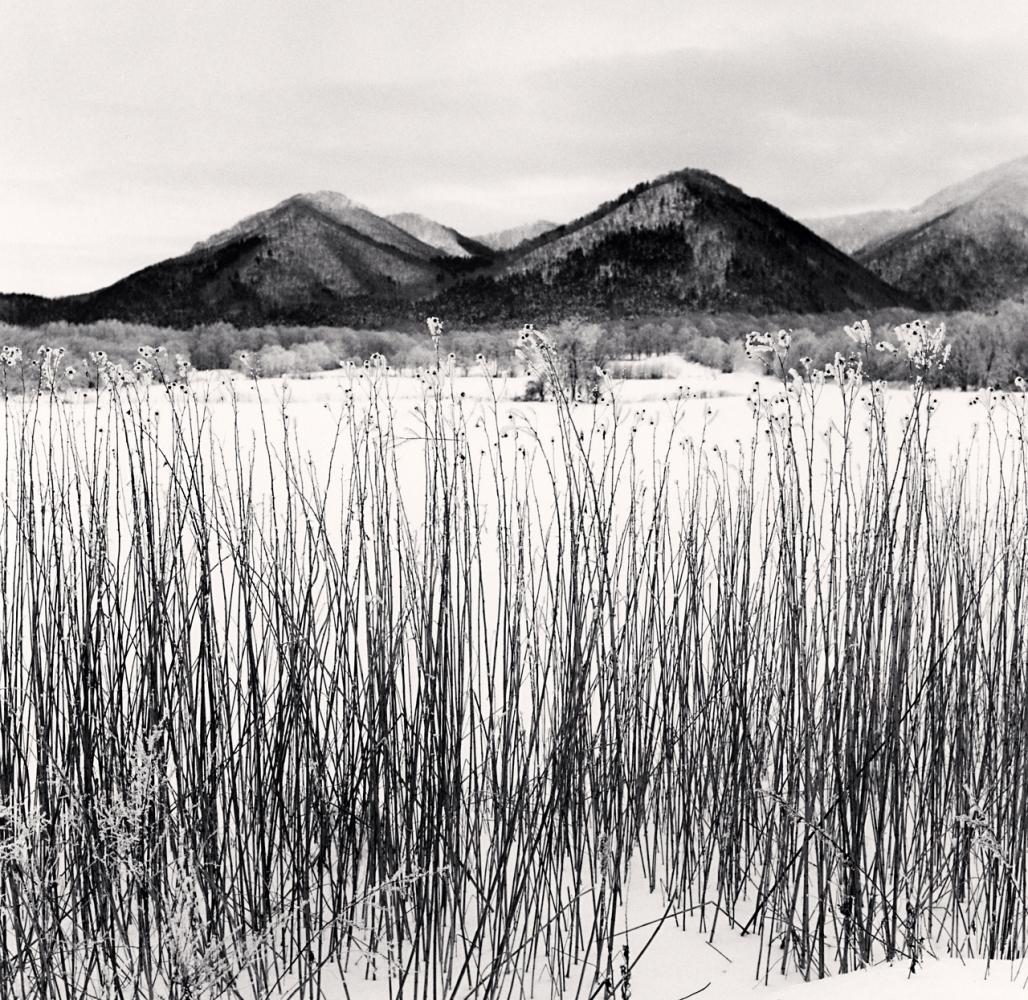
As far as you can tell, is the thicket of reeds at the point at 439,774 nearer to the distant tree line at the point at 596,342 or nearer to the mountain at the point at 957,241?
the distant tree line at the point at 596,342

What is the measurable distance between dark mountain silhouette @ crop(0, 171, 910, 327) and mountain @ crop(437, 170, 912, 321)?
0.10m

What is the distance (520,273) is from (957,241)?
4135 cm

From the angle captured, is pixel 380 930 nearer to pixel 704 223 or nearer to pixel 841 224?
pixel 704 223

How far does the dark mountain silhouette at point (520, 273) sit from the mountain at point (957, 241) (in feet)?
17.0

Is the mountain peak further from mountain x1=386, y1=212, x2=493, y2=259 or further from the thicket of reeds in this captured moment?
the thicket of reeds

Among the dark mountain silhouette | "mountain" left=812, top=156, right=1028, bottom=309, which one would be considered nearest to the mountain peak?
the dark mountain silhouette

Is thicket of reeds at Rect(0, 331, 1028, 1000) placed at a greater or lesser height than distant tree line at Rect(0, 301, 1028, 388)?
lesser

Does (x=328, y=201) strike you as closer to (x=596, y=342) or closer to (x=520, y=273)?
(x=520, y=273)

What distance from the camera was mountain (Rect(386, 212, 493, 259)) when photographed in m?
69.3

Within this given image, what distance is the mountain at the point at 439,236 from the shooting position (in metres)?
69.3

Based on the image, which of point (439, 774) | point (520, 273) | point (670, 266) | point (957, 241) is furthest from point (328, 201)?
point (439, 774)

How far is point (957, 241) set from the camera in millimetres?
72875

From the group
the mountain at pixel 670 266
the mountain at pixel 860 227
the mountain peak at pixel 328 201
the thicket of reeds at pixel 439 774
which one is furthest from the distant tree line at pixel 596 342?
the mountain at pixel 860 227

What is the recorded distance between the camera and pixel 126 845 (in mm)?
1607
